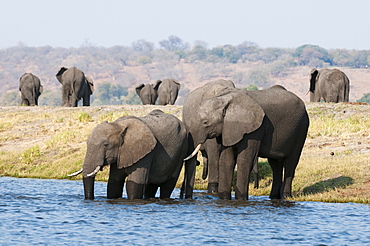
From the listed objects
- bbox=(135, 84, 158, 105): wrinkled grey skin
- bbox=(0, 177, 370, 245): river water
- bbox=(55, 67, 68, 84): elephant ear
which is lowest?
bbox=(0, 177, 370, 245): river water

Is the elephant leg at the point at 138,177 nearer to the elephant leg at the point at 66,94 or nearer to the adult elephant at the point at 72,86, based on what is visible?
the adult elephant at the point at 72,86

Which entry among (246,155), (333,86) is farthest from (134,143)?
(333,86)

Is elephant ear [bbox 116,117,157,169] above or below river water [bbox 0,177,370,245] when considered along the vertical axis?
above

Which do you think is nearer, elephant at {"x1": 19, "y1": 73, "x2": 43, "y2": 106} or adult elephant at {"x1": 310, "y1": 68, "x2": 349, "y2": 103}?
adult elephant at {"x1": 310, "y1": 68, "x2": 349, "y2": 103}

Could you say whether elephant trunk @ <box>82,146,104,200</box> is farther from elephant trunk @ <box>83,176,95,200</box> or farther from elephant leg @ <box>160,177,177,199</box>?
elephant leg @ <box>160,177,177,199</box>

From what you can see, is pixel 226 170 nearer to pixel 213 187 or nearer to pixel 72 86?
pixel 213 187

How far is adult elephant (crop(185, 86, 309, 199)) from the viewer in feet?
44.6

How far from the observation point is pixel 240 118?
44.5 feet

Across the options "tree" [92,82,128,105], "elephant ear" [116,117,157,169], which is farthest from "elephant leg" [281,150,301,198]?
"tree" [92,82,128,105]

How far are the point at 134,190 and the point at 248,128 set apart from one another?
2512mm

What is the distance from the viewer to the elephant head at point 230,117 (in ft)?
44.4

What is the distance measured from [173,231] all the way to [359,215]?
12.0ft

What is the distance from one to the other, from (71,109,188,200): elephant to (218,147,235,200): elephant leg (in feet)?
2.62

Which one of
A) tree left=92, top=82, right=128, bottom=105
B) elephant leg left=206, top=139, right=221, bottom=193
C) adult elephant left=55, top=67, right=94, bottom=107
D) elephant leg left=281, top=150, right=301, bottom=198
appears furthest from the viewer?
tree left=92, top=82, right=128, bottom=105
